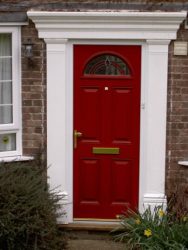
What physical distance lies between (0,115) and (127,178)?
1923mm

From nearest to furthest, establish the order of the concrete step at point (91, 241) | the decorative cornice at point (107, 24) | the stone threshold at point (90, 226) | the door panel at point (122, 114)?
the decorative cornice at point (107, 24)
the concrete step at point (91, 241)
the door panel at point (122, 114)
the stone threshold at point (90, 226)

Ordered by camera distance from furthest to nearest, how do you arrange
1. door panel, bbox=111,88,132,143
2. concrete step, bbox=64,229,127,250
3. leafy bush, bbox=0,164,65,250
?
1. door panel, bbox=111,88,132,143
2. concrete step, bbox=64,229,127,250
3. leafy bush, bbox=0,164,65,250

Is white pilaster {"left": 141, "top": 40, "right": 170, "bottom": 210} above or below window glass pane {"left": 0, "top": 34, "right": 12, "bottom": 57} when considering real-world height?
below

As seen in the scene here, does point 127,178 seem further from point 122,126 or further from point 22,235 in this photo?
point 22,235

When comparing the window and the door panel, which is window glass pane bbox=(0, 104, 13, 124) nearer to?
the window

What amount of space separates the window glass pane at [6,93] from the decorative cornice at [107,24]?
85 cm

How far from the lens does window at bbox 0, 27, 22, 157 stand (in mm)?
8250

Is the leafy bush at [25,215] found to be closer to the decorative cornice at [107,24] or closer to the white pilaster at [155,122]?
the white pilaster at [155,122]

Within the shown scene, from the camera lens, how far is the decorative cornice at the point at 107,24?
795 cm

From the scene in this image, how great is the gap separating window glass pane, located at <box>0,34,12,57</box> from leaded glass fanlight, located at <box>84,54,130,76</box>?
1069mm

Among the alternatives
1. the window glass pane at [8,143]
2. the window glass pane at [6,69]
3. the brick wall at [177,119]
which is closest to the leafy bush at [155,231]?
the brick wall at [177,119]

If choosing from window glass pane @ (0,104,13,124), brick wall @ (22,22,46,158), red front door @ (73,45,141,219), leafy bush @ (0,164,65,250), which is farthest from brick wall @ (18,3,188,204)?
leafy bush @ (0,164,65,250)

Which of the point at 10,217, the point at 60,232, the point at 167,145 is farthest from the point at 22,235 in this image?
the point at 167,145

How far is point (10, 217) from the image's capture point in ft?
23.4
